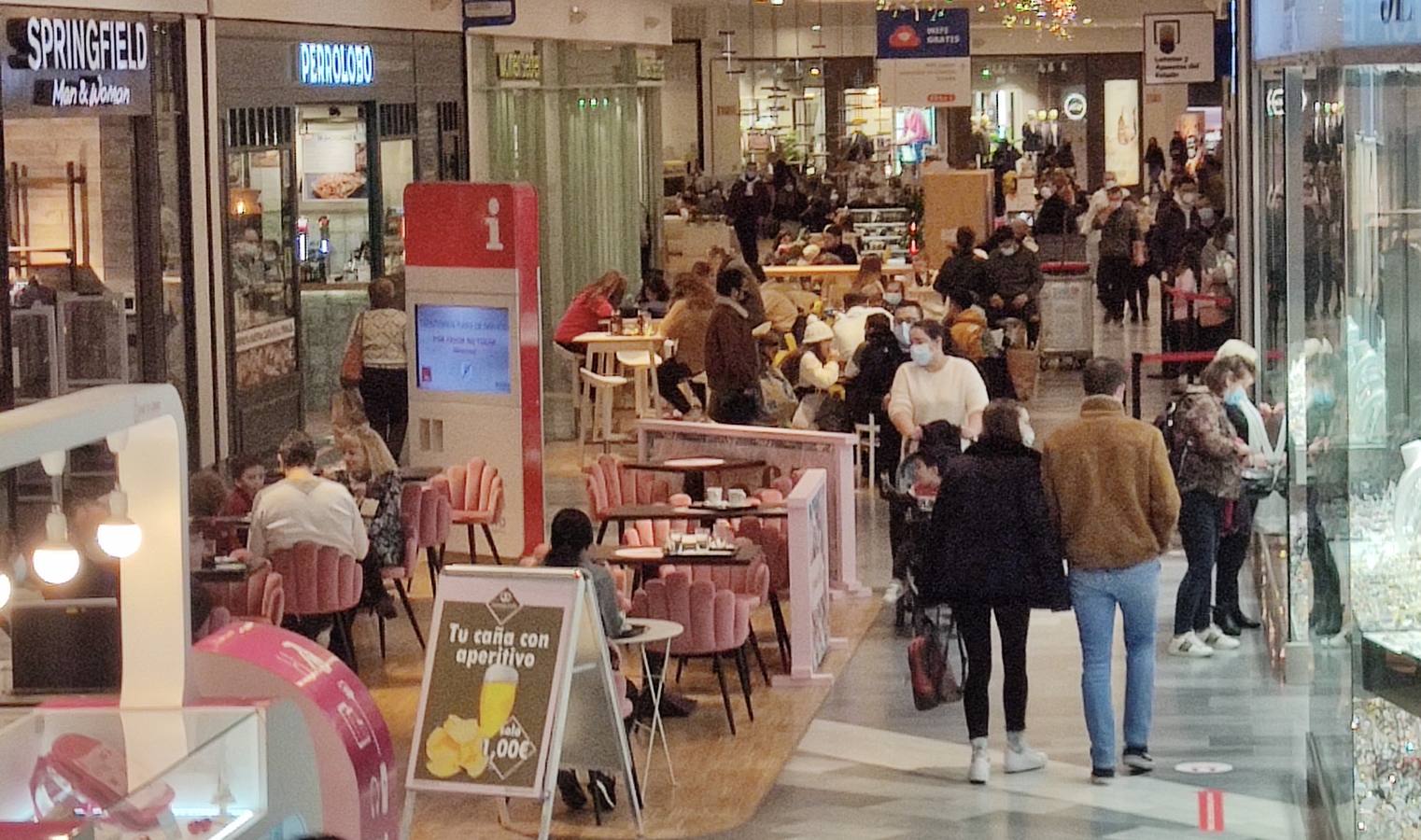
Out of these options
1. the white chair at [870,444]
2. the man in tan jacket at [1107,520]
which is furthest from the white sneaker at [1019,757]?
the white chair at [870,444]

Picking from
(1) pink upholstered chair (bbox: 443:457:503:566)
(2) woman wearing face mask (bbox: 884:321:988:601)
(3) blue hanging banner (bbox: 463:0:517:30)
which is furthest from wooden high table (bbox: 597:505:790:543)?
(3) blue hanging banner (bbox: 463:0:517:30)

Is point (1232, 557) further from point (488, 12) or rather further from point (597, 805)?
point (488, 12)

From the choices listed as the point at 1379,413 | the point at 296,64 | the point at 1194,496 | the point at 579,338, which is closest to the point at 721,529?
the point at 1194,496

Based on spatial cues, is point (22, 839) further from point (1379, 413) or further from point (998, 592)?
point (998, 592)

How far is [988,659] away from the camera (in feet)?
29.1

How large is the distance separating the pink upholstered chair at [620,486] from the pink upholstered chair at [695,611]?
2.55 metres

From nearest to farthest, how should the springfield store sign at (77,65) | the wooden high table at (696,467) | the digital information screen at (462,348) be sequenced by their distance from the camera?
the springfield store sign at (77,65)
the wooden high table at (696,467)
the digital information screen at (462,348)

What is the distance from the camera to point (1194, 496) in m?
10.6

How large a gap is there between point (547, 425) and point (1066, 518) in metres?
11.3

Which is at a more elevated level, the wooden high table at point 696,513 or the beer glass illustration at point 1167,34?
the beer glass illustration at point 1167,34

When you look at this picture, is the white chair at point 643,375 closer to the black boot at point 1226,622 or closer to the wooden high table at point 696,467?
the wooden high table at point 696,467

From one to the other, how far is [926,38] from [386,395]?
13.8m

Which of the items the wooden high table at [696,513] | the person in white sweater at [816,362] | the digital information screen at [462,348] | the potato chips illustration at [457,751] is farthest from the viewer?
the person in white sweater at [816,362]

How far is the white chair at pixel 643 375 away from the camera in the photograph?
1842 cm
